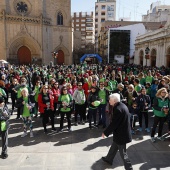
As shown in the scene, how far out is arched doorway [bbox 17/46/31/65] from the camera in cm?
3409

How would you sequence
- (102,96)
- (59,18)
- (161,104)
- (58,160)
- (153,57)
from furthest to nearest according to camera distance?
(59,18), (153,57), (102,96), (161,104), (58,160)

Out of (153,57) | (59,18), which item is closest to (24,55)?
(59,18)

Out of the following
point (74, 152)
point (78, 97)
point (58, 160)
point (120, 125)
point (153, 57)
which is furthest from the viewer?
point (153, 57)

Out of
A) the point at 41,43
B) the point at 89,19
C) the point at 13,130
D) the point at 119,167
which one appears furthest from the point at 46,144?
the point at 89,19

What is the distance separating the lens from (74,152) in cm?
565

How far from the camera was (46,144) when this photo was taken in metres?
6.14

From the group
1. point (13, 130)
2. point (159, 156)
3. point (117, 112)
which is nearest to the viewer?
point (117, 112)

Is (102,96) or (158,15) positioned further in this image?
(158,15)

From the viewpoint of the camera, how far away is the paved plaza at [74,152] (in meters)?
4.93

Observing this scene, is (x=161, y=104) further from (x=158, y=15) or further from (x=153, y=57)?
(x=158, y=15)

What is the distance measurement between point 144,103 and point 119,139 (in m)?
2.91

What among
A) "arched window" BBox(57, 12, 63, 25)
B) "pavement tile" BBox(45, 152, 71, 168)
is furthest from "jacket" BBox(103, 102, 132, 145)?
"arched window" BBox(57, 12, 63, 25)

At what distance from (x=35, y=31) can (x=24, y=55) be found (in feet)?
16.1

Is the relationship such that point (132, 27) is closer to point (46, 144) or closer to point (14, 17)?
point (14, 17)
